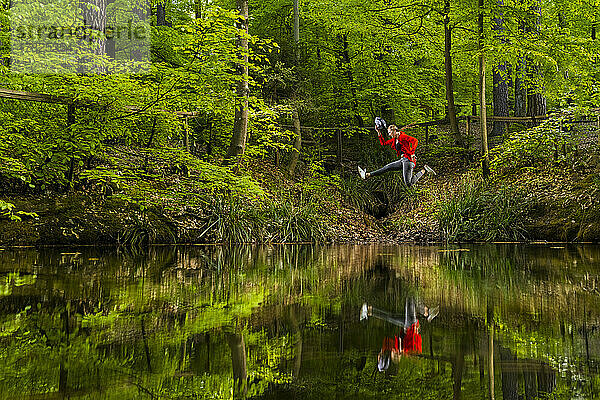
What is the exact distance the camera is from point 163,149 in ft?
30.1

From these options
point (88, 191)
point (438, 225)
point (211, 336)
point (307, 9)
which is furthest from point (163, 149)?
point (307, 9)

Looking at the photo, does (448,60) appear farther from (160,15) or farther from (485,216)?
(160,15)

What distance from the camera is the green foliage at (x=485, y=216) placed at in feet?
34.0

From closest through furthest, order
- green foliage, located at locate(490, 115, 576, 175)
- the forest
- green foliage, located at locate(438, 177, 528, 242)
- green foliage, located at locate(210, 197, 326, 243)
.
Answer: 1. the forest
2. green foliage, located at locate(438, 177, 528, 242)
3. green foliage, located at locate(210, 197, 326, 243)
4. green foliage, located at locate(490, 115, 576, 175)

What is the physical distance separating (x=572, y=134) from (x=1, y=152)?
11618mm

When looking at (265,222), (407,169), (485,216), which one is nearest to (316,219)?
(265,222)

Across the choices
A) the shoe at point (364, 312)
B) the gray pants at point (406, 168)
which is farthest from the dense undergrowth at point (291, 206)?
the shoe at point (364, 312)

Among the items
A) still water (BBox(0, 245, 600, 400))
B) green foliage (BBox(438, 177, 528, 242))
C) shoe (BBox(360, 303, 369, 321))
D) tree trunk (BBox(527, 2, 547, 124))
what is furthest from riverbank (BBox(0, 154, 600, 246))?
shoe (BBox(360, 303, 369, 321))

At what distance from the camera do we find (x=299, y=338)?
214 cm

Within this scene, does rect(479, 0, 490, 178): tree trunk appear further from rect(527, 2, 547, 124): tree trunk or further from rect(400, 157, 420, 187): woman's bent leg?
rect(400, 157, 420, 187): woman's bent leg

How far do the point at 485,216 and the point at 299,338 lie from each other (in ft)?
30.9

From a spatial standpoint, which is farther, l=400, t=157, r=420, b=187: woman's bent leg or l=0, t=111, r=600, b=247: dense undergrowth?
l=400, t=157, r=420, b=187: woman's bent leg

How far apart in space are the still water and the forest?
4023 mm

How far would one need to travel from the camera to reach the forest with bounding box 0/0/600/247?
8.42 meters
